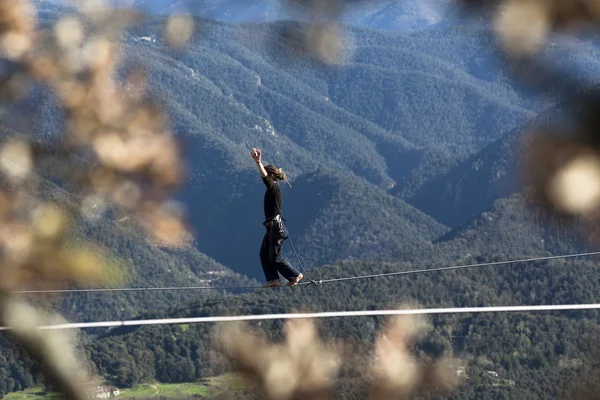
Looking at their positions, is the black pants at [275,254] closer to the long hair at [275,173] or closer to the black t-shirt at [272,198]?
the black t-shirt at [272,198]

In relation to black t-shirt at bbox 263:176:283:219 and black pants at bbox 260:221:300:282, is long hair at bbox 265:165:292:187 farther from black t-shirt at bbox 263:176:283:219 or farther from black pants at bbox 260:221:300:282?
black pants at bbox 260:221:300:282

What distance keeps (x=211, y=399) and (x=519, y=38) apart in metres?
1.52

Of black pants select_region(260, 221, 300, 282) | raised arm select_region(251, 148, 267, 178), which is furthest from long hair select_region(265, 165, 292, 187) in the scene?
black pants select_region(260, 221, 300, 282)

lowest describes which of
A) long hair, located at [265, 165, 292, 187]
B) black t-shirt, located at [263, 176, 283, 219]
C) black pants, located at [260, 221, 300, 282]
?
black pants, located at [260, 221, 300, 282]

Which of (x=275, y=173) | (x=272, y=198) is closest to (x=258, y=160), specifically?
(x=275, y=173)

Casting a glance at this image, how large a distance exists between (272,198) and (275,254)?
1.37 meters

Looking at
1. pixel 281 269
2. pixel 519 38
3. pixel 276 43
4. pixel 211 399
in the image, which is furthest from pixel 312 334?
pixel 281 269

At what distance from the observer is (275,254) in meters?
10.9

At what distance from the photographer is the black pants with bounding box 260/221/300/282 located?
10.3 metres

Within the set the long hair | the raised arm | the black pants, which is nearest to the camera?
the raised arm

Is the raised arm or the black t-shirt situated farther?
the black t-shirt

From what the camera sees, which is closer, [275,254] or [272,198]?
[272,198]

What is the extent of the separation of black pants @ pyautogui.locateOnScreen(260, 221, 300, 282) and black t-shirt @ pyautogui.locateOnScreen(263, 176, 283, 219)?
0.28 m

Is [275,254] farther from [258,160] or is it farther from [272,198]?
[258,160]
